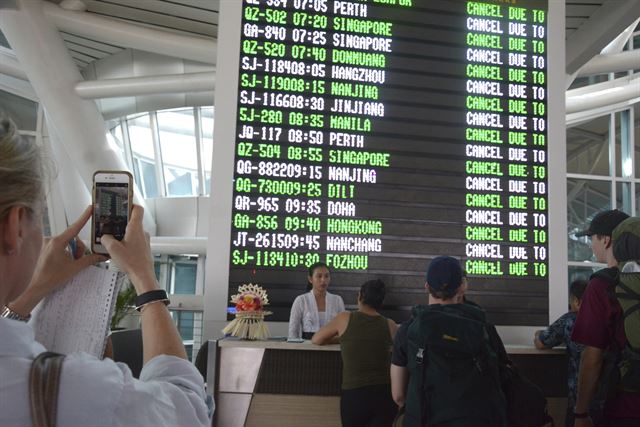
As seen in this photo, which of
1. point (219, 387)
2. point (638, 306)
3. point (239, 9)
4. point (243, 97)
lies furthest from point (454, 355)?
point (239, 9)

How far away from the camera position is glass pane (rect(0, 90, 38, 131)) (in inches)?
656

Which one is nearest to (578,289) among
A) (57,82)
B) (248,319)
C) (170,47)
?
(248,319)

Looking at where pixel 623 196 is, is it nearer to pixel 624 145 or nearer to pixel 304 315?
pixel 624 145

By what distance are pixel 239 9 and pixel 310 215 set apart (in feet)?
6.49

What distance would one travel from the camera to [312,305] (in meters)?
5.50

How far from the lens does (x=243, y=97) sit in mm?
5703

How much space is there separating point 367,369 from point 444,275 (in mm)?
1464

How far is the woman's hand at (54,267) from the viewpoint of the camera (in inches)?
51.3

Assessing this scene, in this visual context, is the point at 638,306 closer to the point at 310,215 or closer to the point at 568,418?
the point at 568,418

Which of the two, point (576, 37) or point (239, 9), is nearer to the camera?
point (239, 9)

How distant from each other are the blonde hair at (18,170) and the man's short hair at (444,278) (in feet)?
7.97

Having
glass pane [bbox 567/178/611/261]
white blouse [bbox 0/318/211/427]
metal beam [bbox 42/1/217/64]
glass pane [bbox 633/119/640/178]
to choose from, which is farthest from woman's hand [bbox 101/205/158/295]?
glass pane [bbox 633/119/640/178]

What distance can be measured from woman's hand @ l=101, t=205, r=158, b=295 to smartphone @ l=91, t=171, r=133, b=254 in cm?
5

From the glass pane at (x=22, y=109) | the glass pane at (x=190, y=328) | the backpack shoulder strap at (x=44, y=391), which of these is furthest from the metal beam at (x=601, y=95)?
the backpack shoulder strap at (x=44, y=391)
